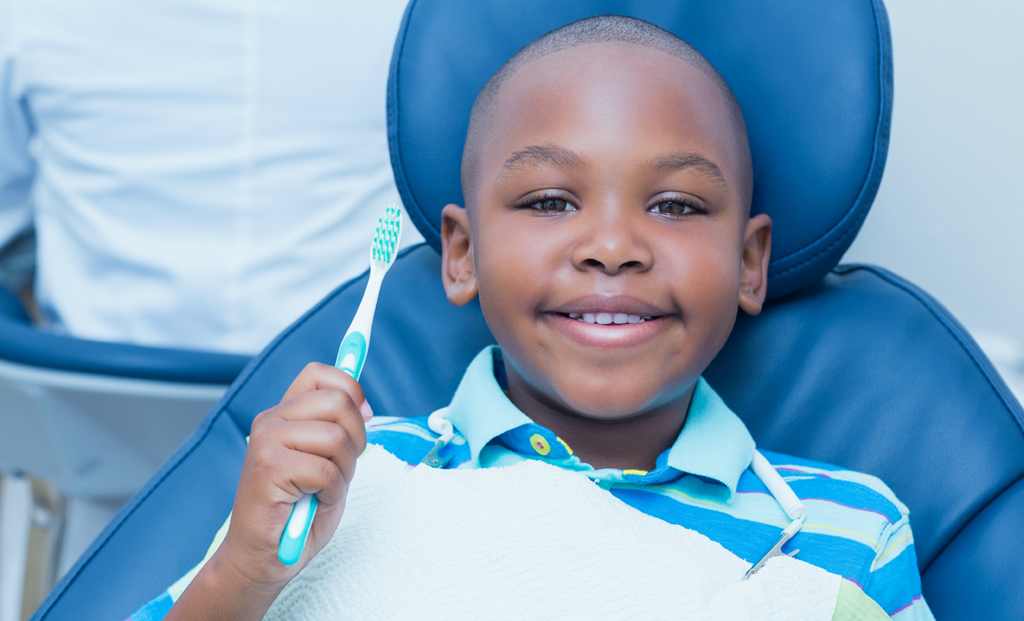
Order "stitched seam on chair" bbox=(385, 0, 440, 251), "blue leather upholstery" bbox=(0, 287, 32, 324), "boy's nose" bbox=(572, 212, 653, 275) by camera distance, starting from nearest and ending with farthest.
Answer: "boy's nose" bbox=(572, 212, 653, 275)
"stitched seam on chair" bbox=(385, 0, 440, 251)
"blue leather upholstery" bbox=(0, 287, 32, 324)

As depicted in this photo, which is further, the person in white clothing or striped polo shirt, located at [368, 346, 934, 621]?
the person in white clothing

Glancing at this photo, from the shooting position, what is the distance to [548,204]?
824 mm

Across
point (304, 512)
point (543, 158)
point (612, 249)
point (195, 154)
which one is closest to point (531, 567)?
point (304, 512)

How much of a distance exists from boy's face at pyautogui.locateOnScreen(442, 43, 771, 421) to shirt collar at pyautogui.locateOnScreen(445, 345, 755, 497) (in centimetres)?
4

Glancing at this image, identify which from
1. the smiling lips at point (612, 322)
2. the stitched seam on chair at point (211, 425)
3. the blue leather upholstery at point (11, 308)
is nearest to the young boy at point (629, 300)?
the smiling lips at point (612, 322)

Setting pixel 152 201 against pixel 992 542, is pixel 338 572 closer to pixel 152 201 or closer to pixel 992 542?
pixel 992 542

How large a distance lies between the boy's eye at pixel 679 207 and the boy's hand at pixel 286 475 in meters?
0.35

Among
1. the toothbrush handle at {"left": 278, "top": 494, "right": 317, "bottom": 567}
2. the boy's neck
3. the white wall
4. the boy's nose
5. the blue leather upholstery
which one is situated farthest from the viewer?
the blue leather upholstery

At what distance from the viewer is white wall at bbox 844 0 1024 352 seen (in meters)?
1.12

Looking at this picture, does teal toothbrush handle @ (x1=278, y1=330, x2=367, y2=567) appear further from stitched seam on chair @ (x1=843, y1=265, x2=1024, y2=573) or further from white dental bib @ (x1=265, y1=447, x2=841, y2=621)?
stitched seam on chair @ (x1=843, y1=265, x2=1024, y2=573)

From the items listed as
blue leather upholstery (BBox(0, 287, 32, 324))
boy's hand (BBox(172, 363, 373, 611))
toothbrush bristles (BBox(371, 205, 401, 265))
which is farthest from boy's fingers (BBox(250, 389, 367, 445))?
blue leather upholstery (BBox(0, 287, 32, 324))

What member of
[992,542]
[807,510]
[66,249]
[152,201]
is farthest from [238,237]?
[992,542]

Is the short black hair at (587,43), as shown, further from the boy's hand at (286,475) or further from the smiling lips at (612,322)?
the boy's hand at (286,475)

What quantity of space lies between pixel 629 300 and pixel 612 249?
0.16 feet
